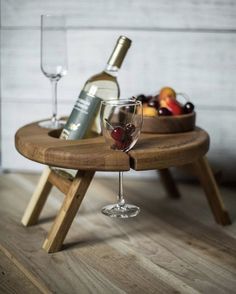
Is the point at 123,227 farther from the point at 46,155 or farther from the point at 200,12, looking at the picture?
the point at 200,12

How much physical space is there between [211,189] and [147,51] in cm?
75

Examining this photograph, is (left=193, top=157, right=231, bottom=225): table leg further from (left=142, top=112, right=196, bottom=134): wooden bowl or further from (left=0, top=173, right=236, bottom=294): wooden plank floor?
(left=142, top=112, right=196, bottom=134): wooden bowl

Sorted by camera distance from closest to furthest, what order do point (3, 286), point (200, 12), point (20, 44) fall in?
point (3, 286), point (200, 12), point (20, 44)

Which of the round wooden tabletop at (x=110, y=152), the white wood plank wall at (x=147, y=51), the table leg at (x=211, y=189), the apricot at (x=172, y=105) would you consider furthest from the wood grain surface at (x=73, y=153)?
the white wood plank wall at (x=147, y=51)

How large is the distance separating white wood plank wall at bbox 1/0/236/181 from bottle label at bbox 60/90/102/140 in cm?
74

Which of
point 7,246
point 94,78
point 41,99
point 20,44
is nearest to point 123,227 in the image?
point 7,246

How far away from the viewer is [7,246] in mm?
1666

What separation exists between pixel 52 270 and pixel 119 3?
122 centimetres

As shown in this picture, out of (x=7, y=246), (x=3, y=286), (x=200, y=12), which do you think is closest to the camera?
(x=3, y=286)

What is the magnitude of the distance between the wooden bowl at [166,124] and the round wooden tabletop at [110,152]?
25mm

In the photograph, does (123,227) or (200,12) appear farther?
(200,12)

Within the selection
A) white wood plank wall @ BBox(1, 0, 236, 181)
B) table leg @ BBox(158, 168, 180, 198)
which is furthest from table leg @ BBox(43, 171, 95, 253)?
white wood plank wall @ BBox(1, 0, 236, 181)

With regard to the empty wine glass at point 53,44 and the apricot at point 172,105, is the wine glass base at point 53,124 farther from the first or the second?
the apricot at point 172,105

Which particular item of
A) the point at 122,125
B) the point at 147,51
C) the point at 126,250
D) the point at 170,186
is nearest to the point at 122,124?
the point at 122,125
